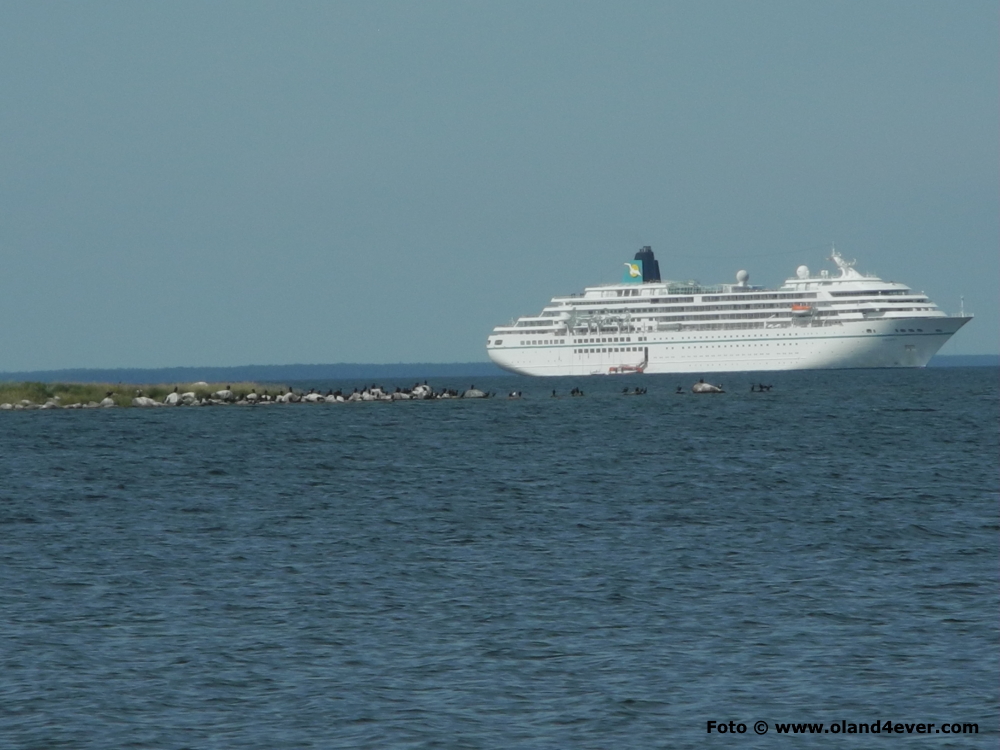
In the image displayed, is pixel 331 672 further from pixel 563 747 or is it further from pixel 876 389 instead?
pixel 876 389

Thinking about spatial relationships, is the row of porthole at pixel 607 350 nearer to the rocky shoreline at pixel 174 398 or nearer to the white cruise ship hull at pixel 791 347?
the white cruise ship hull at pixel 791 347

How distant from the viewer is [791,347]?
12875 cm

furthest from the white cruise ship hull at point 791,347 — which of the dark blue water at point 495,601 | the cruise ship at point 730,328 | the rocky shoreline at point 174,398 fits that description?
the dark blue water at point 495,601

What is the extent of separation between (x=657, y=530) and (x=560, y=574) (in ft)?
16.2

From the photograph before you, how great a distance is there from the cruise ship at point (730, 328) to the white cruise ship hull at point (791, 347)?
0.09 metres

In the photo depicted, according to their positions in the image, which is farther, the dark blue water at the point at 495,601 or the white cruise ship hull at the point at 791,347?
the white cruise ship hull at the point at 791,347

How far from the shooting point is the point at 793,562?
2109 centimetres

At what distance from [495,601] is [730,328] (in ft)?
375

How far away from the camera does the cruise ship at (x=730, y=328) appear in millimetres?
127312

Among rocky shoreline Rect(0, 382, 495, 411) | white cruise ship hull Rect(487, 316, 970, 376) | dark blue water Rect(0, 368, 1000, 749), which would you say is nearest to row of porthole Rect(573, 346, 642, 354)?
white cruise ship hull Rect(487, 316, 970, 376)

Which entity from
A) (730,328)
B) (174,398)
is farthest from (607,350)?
(174,398)

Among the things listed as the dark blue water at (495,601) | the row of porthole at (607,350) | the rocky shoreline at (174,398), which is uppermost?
the row of porthole at (607,350)

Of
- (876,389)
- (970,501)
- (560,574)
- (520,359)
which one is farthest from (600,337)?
(560,574)

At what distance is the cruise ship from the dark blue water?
88.7 m
